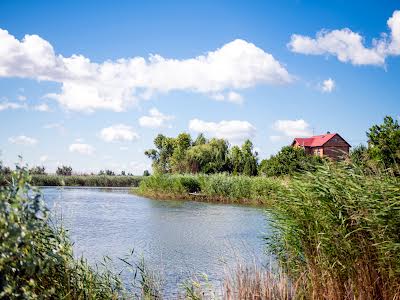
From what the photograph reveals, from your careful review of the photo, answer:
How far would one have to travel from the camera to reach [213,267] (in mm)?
10461

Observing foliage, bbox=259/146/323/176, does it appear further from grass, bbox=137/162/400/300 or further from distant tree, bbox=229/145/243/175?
grass, bbox=137/162/400/300

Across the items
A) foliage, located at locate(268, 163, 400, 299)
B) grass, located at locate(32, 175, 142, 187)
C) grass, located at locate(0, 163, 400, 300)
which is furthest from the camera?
grass, located at locate(32, 175, 142, 187)

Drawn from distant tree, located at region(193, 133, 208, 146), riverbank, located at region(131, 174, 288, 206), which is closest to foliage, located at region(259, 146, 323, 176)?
riverbank, located at region(131, 174, 288, 206)

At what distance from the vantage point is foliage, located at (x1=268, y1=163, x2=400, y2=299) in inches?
221

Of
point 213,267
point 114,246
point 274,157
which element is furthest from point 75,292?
point 274,157

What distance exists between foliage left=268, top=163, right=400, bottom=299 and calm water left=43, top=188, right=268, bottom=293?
38.2 inches

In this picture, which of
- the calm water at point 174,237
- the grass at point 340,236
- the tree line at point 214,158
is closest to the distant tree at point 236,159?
the tree line at point 214,158

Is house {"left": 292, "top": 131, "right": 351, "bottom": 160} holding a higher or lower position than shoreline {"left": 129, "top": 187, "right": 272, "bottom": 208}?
higher

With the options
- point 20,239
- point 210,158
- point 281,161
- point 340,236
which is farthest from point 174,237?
point 210,158

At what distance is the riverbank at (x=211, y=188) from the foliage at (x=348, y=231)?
65.6 feet

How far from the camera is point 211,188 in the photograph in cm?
3375

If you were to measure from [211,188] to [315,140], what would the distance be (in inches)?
1667

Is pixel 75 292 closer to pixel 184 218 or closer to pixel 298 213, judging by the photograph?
pixel 298 213

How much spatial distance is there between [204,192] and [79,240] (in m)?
21.1
